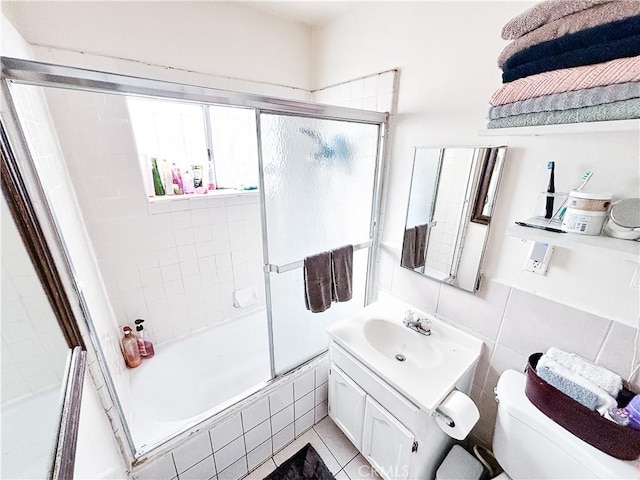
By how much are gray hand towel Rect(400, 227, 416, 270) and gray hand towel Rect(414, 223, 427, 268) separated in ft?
0.06

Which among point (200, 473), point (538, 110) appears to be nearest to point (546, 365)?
point (538, 110)

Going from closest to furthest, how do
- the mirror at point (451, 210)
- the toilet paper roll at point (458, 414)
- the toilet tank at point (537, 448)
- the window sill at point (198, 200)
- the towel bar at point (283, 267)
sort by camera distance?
1. the toilet tank at point (537, 448)
2. the toilet paper roll at point (458, 414)
3. the mirror at point (451, 210)
4. the towel bar at point (283, 267)
5. the window sill at point (198, 200)

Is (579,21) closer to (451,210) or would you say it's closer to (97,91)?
(451,210)

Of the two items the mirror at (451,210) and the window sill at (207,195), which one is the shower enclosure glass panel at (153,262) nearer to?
the window sill at (207,195)

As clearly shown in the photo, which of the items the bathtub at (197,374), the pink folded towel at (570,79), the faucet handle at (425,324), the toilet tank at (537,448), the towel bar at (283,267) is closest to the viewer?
the pink folded towel at (570,79)

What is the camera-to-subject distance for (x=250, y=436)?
1.34 m

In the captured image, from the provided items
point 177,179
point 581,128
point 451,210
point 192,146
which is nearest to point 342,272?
point 451,210

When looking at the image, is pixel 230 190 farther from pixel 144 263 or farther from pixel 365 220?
pixel 365 220

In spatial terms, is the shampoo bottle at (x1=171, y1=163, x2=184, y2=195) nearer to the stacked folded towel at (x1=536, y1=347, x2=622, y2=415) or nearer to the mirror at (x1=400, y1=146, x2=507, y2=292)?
the mirror at (x1=400, y1=146, x2=507, y2=292)

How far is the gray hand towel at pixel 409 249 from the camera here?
54.6 inches

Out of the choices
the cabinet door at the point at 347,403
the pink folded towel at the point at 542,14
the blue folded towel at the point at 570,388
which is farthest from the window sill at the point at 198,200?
the blue folded towel at the point at 570,388

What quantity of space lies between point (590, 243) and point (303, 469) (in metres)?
1.66

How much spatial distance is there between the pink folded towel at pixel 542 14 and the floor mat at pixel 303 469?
6.62 feet

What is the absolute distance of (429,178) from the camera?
1256 millimetres
